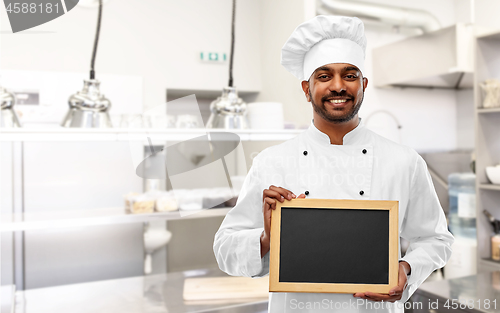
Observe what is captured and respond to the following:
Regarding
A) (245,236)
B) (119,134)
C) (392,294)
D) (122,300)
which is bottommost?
(122,300)

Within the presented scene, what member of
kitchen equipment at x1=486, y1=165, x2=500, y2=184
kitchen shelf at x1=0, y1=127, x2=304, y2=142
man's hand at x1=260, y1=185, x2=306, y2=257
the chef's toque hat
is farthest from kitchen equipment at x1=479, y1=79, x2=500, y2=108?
man's hand at x1=260, y1=185, x2=306, y2=257

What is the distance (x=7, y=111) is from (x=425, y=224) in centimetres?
130

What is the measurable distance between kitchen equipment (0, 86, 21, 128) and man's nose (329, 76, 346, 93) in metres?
1.06

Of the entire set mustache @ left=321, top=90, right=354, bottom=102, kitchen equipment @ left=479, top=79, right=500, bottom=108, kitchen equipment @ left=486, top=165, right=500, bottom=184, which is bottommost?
kitchen equipment @ left=486, top=165, right=500, bottom=184

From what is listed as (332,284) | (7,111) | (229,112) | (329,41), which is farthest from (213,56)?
(332,284)

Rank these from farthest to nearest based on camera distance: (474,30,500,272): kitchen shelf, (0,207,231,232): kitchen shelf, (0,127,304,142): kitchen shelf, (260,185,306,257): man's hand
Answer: (474,30,500,272): kitchen shelf < (0,207,231,232): kitchen shelf < (0,127,304,142): kitchen shelf < (260,185,306,257): man's hand

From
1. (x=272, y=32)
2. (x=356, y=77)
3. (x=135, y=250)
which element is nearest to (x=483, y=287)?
(x=356, y=77)

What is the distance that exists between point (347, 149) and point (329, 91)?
16 centimetres

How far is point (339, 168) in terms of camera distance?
979mm

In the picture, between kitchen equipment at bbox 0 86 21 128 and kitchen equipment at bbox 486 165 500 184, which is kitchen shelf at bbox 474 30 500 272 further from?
kitchen equipment at bbox 0 86 21 128

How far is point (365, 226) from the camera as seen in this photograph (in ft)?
2.82

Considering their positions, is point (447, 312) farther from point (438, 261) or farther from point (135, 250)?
point (135, 250)

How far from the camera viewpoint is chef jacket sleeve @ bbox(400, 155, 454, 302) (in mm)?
951

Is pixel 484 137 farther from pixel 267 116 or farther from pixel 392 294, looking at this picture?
pixel 392 294
